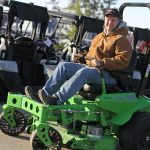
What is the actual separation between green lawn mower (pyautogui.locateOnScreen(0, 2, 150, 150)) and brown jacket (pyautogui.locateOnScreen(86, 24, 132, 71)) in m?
0.28

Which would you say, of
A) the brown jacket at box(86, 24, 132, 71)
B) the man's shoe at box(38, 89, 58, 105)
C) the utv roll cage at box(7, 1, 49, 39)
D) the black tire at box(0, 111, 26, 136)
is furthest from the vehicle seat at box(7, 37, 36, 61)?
the man's shoe at box(38, 89, 58, 105)

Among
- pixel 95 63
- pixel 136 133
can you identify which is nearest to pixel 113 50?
pixel 95 63

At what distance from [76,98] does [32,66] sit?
3.91 metres

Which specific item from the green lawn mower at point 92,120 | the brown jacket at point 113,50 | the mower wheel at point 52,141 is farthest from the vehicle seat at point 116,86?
the mower wheel at point 52,141

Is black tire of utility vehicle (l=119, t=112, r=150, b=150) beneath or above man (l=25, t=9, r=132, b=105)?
beneath

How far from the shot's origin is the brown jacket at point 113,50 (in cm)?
623

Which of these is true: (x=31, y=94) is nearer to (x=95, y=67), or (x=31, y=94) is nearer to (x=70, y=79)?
(x=70, y=79)

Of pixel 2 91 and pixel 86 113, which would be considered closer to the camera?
pixel 86 113

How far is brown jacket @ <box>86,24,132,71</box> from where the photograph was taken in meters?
6.23

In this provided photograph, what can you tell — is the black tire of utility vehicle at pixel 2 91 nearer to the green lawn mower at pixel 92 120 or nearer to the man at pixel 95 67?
the green lawn mower at pixel 92 120

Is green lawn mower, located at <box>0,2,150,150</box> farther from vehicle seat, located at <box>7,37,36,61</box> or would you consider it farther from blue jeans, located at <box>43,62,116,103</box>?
vehicle seat, located at <box>7,37,36,61</box>

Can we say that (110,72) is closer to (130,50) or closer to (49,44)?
(130,50)

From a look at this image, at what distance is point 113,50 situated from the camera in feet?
21.0

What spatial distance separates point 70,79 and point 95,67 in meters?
0.38
